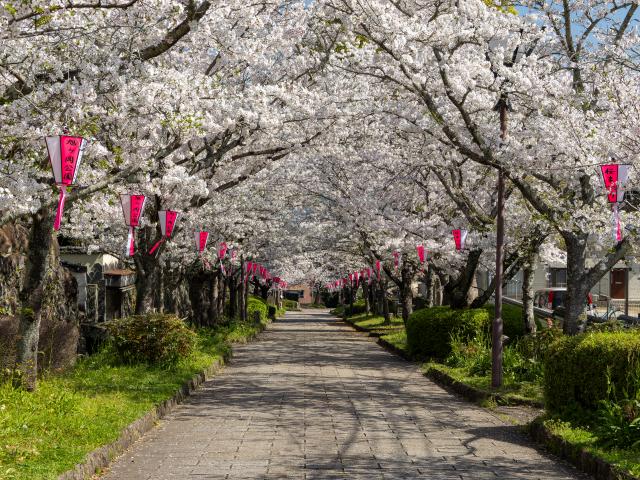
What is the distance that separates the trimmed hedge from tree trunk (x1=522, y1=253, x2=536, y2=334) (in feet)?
31.6

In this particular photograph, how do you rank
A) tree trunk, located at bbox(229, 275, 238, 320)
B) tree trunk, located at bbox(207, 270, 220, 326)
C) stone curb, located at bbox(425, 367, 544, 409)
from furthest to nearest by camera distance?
tree trunk, located at bbox(229, 275, 238, 320), tree trunk, located at bbox(207, 270, 220, 326), stone curb, located at bbox(425, 367, 544, 409)

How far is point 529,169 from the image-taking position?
1384 cm

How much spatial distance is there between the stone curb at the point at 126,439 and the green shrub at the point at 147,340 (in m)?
1.16

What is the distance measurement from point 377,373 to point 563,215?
23.1ft

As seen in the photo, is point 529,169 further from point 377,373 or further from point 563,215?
point 377,373

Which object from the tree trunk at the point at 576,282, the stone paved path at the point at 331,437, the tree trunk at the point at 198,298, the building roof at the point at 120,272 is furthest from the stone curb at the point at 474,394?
the tree trunk at the point at 198,298

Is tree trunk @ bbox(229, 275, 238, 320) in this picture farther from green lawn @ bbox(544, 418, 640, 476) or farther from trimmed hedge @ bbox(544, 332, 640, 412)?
green lawn @ bbox(544, 418, 640, 476)

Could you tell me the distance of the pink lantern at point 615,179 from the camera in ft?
37.9

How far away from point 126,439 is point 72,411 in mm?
1042

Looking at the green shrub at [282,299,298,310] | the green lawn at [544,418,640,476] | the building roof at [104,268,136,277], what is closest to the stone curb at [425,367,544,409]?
the green lawn at [544,418,640,476]

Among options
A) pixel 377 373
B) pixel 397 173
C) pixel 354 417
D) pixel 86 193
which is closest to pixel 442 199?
pixel 397 173

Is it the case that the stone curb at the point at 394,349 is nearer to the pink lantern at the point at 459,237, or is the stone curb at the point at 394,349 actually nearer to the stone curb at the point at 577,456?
the pink lantern at the point at 459,237

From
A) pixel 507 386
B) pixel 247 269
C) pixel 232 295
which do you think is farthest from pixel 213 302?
pixel 507 386

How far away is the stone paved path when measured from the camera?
8094 mm
